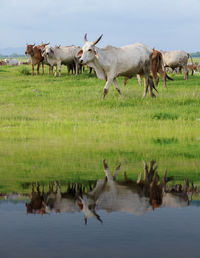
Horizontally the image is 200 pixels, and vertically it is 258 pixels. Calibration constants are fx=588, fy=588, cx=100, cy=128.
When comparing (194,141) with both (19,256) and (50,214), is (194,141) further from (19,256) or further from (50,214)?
(19,256)

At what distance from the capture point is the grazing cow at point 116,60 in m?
18.7

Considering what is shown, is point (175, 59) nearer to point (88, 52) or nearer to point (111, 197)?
point (88, 52)

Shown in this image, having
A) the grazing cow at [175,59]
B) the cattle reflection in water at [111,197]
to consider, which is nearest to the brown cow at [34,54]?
the grazing cow at [175,59]

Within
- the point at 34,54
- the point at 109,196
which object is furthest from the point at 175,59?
the point at 109,196

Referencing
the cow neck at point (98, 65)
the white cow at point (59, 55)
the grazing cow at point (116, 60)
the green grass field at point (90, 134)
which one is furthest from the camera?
the white cow at point (59, 55)

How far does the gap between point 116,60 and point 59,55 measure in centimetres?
1567

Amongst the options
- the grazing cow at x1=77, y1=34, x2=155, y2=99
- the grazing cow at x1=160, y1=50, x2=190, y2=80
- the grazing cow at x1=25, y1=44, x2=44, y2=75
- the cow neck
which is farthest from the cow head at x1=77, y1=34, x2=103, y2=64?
the grazing cow at x1=25, y1=44, x2=44, y2=75

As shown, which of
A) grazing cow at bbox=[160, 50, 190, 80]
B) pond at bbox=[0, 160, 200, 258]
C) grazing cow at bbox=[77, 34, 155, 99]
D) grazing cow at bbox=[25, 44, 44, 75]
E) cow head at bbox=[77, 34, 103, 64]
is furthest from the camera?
grazing cow at bbox=[25, 44, 44, 75]

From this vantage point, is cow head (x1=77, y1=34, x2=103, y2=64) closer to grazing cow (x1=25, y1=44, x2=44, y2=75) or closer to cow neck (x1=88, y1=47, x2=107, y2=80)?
cow neck (x1=88, y1=47, x2=107, y2=80)

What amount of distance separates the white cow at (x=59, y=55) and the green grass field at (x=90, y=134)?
11.0m

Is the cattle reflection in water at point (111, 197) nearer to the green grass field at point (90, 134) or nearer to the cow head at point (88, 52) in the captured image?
the green grass field at point (90, 134)

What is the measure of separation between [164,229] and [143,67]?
614 inches

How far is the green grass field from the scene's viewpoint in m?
7.95

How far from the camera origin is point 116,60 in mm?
19469
